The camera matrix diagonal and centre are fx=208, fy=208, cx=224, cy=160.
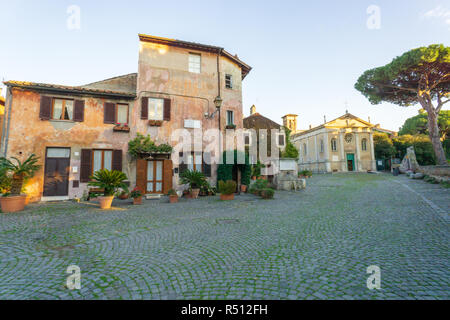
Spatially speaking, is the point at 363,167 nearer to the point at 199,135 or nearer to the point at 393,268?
the point at 199,135

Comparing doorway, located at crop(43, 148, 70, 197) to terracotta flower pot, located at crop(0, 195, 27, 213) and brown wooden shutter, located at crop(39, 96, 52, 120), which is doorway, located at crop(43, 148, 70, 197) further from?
terracotta flower pot, located at crop(0, 195, 27, 213)

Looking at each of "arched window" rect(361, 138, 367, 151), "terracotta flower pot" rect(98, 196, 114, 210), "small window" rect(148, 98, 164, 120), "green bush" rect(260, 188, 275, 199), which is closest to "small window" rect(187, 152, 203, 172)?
"small window" rect(148, 98, 164, 120)

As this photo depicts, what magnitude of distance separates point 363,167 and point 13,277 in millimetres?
41351

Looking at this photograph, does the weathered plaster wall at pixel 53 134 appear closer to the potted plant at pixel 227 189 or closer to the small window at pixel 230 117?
the potted plant at pixel 227 189

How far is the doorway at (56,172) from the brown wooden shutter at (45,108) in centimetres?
174

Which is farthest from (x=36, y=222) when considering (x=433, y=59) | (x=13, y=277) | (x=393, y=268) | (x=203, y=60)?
(x=433, y=59)

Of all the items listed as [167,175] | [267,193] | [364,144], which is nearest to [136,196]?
[167,175]

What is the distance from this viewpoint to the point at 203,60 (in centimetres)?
1441

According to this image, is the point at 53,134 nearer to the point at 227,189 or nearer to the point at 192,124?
the point at 192,124

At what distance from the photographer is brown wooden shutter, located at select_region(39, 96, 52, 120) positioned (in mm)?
10945

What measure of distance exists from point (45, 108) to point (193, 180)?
28.6 ft

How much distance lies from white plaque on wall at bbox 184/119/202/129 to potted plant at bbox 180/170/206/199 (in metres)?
3.18

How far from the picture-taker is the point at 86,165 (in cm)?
1142

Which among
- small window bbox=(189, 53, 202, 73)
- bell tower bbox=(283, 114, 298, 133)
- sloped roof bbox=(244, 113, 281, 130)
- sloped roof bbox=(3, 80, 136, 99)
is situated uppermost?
bell tower bbox=(283, 114, 298, 133)
